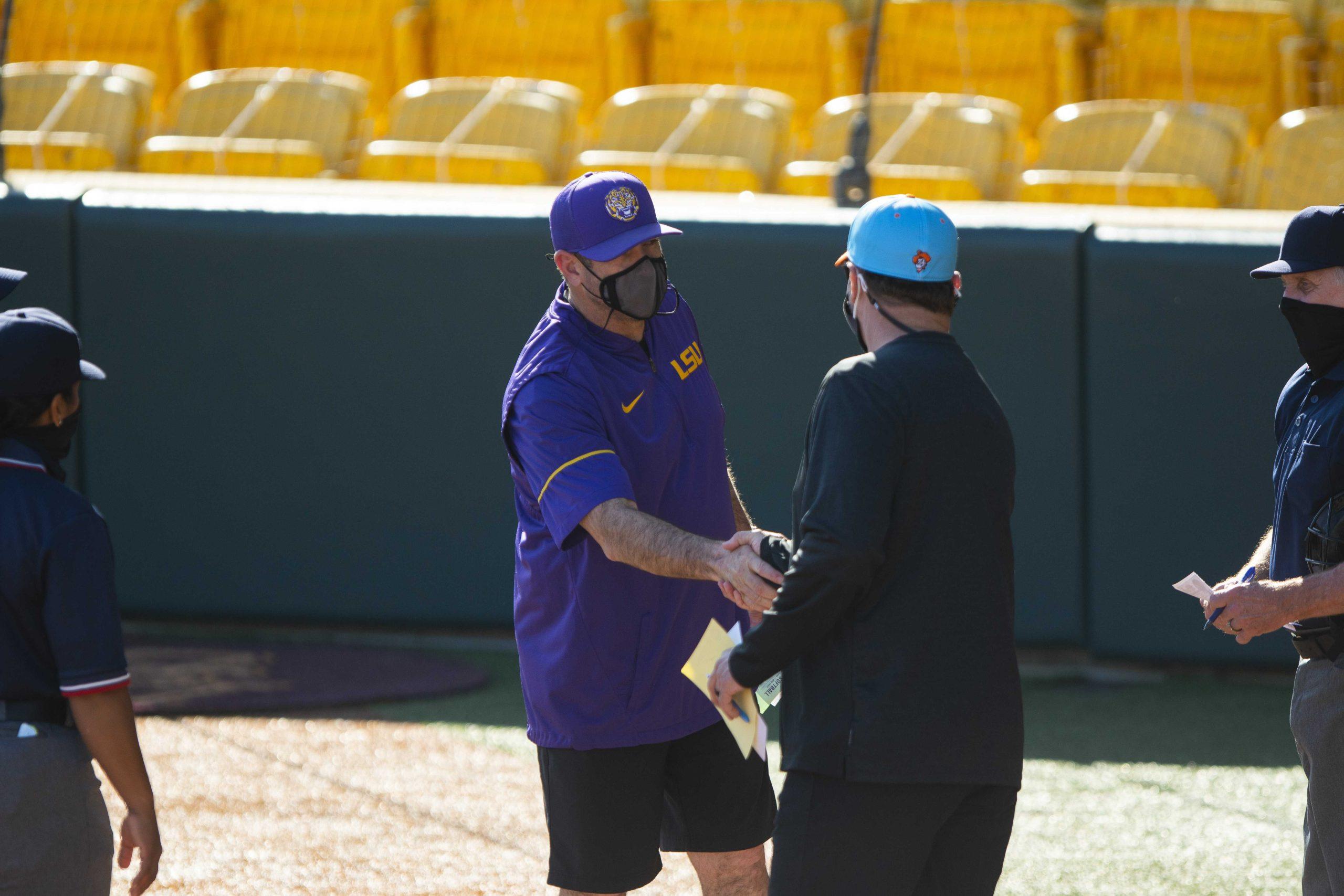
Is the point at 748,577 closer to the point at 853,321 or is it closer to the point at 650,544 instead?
the point at 650,544

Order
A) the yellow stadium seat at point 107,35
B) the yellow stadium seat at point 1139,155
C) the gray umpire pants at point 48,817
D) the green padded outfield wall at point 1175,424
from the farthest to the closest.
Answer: the yellow stadium seat at point 107,35, the yellow stadium seat at point 1139,155, the green padded outfield wall at point 1175,424, the gray umpire pants at point 48,817

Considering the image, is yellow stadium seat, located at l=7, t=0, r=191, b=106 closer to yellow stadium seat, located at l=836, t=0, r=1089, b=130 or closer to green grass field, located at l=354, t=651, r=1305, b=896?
yellow stadium seat, located at l=836, t=0, r=1089, b=130

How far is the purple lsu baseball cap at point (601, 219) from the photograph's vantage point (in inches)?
115

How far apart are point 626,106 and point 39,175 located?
3081 millimetres

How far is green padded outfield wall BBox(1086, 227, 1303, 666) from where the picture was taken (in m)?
5.50

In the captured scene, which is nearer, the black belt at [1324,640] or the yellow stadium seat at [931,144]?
the black belt at [1324,640]

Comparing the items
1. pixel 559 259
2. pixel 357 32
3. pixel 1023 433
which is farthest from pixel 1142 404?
pixel 357 32

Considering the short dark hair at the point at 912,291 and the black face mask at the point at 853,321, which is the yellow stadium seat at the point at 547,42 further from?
the short dark hair at the point at 912,291

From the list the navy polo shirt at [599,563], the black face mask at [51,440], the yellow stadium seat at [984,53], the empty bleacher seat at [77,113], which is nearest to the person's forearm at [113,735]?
the black face mask at [51,440]

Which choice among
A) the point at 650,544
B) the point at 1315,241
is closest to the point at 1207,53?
the point at 1315,241

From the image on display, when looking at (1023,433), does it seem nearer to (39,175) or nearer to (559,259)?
(559,259)

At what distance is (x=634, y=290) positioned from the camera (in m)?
2.96

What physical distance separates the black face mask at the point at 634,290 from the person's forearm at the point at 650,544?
43 centimetres

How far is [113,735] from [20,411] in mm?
553
